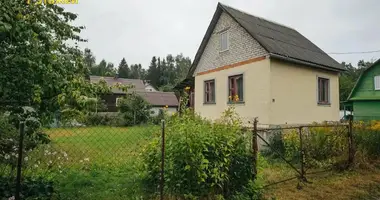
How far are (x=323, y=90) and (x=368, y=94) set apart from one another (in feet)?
36.0

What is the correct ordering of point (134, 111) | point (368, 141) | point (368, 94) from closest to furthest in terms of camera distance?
1. point (368, 141)
2. point (368, 94)
3. point (134, 111)

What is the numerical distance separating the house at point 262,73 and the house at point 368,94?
29.6 feet

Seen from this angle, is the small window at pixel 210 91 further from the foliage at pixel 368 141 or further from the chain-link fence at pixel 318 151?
the foliage at pixel 368 141

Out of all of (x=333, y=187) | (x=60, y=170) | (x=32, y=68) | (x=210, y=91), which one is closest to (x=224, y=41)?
(x=210, y=91)

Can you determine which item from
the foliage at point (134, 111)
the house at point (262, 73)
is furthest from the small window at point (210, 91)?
the foliage at point (134, 111)

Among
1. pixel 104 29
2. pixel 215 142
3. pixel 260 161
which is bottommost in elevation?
pixel 260 161

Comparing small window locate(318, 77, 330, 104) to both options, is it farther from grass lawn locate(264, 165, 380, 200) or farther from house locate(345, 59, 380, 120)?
house locate(345, 59, 380, 120)

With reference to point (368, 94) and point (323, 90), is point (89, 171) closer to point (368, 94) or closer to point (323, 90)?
point (323, 90)

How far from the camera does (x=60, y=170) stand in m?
6.02

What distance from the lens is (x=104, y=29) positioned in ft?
38.6

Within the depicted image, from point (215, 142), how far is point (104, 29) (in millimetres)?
9806

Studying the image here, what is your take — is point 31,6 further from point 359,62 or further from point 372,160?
point 359,62

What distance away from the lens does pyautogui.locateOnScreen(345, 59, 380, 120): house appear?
19.2 m

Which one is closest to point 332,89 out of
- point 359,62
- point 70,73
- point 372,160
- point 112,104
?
point 372,160
